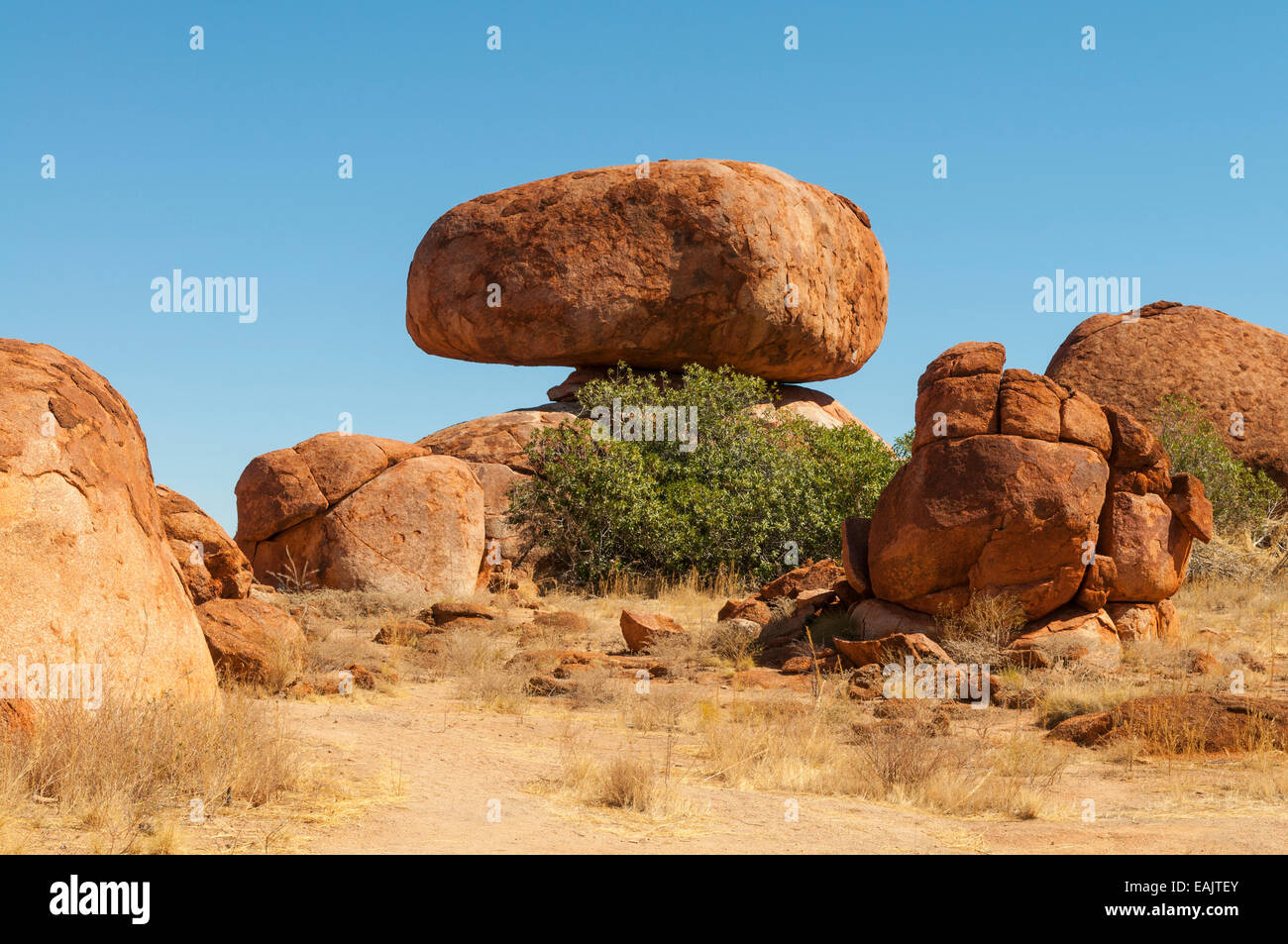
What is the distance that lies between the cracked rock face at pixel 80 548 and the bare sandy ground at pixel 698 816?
104 centimetres

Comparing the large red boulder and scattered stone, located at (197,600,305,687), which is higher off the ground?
the large red boulder

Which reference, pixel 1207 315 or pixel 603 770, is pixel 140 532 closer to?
pixel 603 770

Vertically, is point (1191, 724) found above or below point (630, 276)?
below

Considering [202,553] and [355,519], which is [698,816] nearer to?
[202,553]

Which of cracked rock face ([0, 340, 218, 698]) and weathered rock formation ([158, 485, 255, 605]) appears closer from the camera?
cracked rock face ([0, 340, 218, 698])

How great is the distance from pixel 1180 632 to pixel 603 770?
741 cm

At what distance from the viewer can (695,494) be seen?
17328 mm

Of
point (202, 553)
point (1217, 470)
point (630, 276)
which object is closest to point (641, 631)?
point (202, 553)

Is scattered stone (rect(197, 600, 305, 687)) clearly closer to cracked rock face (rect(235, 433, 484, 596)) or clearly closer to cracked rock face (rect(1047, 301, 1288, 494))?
cracked rock face (rect(235, 433, 484, 596))

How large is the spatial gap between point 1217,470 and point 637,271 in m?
10.0

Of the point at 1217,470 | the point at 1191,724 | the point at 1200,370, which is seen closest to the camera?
the point at 1191,724

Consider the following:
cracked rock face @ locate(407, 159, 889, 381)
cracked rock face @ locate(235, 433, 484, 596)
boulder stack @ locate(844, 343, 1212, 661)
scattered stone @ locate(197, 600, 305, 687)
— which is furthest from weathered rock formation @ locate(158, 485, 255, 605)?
cracked rock face @ locate(407, 159, 889, 381)

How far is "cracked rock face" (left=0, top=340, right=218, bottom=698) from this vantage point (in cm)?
562

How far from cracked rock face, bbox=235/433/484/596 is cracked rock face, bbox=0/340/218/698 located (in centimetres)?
768
